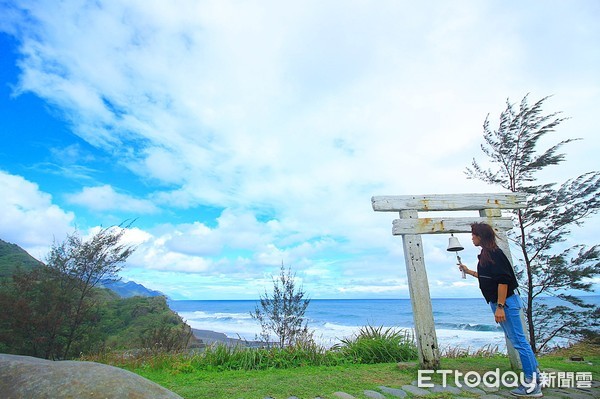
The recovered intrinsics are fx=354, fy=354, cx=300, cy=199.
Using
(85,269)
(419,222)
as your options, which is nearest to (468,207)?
(419,222)

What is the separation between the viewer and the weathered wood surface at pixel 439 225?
5809mm

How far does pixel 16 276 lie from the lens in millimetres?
9023

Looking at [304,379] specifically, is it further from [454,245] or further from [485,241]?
[485,241]

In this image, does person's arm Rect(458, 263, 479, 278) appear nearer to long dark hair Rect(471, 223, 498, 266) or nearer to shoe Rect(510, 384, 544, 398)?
long dark hair Rect(471, 223, 498, 266)

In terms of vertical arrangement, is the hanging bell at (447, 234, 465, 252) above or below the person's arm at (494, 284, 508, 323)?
above

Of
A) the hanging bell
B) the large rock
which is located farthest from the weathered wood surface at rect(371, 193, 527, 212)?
the large rock

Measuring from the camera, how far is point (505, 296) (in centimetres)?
426

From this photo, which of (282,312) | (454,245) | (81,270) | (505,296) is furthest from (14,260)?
(505,296)

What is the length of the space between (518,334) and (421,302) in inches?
60.0

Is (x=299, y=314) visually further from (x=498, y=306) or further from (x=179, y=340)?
(x=498, y=306)

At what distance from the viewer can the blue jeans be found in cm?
418

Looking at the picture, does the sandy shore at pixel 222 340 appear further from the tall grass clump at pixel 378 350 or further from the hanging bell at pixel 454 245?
the hanging bell at pixel 454 245

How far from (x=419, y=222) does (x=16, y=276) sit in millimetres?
9866

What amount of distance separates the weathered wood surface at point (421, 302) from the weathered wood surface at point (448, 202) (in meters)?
0.28
